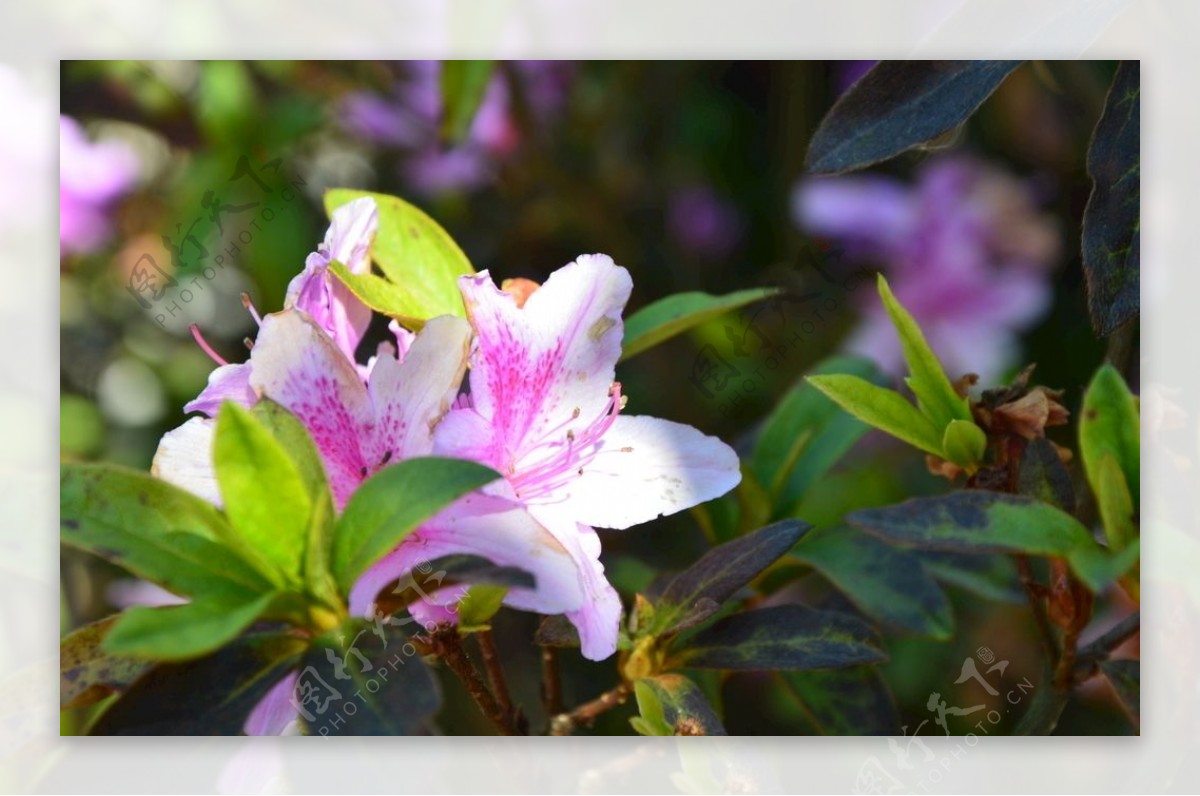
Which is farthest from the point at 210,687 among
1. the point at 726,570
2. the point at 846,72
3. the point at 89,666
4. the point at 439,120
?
the point at 846,72

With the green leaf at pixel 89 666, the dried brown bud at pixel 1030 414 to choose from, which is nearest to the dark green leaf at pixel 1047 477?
the dried brown bud at pixel 1030 414

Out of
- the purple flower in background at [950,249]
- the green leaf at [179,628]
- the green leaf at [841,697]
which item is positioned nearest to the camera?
the green leaf at [179,628]

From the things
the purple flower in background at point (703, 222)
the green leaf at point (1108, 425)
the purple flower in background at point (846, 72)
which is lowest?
the green leaf at point (1108, 425)

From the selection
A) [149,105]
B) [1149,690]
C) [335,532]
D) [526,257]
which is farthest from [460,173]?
[1149,690]

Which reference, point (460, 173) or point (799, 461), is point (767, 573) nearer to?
point (799, 461)

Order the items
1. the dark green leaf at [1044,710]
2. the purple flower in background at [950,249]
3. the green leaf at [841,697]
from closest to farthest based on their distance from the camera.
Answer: the dark green leaf at [1044,710] < the green leaf at [841,697] < the purple flower in background at [950,249]

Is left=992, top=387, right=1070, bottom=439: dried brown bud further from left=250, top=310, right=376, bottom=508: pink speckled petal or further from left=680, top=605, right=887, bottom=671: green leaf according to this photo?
left=250, top=310, right=376, bottom=508: pink speckled petal

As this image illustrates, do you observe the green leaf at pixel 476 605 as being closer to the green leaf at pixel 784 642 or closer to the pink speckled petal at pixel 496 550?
the pink speckled petal at pixel 496 550

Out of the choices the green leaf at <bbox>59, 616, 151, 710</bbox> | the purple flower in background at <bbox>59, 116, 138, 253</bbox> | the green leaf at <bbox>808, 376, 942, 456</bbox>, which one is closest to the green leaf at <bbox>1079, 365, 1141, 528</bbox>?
the green leaf at <bbox>808, 376, 942, 456</bbox>
